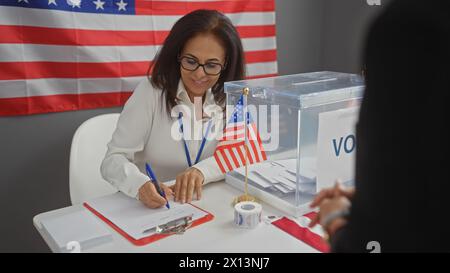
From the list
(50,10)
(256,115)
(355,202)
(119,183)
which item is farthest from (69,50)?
(355,202)

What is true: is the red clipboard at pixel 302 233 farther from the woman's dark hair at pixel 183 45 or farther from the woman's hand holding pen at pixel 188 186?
the woman's dark hair at pixel 183 45

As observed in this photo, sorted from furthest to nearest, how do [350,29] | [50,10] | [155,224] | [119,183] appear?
[350,29]
[50,10]
[119,183]
[155,224]

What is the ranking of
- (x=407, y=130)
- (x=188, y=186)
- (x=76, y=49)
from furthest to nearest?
(x=76, y=49), (x=188, y=186), (x=407, y=130)

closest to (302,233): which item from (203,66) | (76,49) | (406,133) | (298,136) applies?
(298,136)

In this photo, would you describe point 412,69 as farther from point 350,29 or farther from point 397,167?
point 350,29

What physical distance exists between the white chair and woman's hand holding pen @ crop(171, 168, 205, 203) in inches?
17.8

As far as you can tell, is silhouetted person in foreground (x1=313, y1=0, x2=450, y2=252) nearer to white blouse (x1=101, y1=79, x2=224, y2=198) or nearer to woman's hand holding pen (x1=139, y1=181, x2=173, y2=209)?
woman's hand holding pen (x1=139, y1=181, x2=173, y2=209)

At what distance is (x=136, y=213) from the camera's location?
1.08 meters

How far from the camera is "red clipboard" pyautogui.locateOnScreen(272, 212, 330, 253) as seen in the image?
921mm

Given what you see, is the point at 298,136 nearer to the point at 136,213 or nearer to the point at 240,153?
the point at 240,153

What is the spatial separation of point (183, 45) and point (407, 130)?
1.21 m

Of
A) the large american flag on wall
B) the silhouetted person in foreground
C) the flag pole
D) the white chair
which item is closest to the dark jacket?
the silhouetted person in foreground

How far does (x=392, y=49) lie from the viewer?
401 mm

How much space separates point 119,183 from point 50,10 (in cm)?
99
